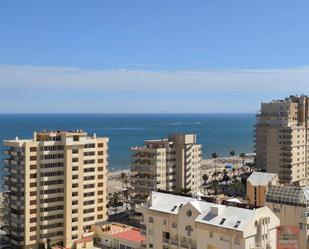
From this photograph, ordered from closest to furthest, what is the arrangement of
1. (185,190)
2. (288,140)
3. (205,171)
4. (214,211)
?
(214,211), (185,190), (288,140), (205,171)

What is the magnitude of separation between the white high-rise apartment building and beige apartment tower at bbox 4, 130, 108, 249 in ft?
69.2

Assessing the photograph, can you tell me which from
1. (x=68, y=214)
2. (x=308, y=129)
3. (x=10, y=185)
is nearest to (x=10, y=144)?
(x=10, y=185)

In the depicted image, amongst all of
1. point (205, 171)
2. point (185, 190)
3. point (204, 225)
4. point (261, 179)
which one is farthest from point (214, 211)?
point (205, 171)

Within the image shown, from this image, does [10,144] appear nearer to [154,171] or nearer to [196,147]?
[154,171]

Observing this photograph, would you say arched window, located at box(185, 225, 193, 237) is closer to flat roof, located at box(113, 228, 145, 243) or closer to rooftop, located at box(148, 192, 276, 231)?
rooftop, located at box(148, 192, 276, 231)

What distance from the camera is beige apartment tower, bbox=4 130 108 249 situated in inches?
2655

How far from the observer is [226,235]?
4441 centimetres

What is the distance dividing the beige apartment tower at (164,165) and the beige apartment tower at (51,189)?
1629 cm

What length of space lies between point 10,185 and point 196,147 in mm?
39799

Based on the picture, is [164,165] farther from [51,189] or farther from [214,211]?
[214,211]

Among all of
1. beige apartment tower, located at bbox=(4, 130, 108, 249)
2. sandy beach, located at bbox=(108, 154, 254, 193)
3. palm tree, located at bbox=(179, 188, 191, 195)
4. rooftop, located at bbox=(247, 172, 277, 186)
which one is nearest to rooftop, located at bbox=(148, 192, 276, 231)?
rooftop, located at bbox=(247, 172, 277, 186)

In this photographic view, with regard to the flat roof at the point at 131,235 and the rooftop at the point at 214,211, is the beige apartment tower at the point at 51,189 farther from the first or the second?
the rooftop at the point at 214,211

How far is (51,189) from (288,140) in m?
66.8

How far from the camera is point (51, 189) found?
2721 inches
